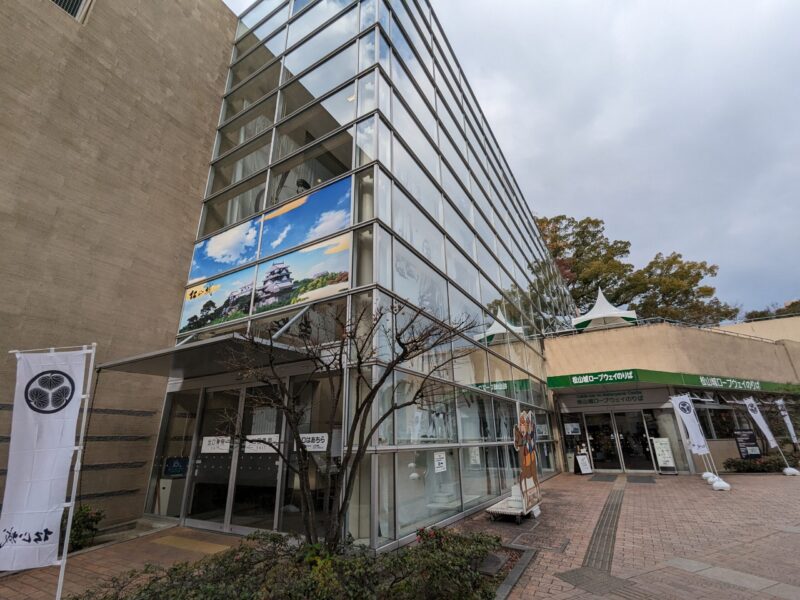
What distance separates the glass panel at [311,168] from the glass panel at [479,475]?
7.40m

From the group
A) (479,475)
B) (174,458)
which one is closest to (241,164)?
(174,458)

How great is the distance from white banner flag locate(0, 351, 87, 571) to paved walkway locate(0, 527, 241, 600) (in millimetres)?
1119

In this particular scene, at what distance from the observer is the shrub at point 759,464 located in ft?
48.2

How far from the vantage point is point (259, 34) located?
14109mm

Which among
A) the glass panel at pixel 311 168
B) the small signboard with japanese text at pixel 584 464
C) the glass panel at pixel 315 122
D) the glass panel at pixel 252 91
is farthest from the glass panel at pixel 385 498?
the small signboard with japanese text at pixel 584 464

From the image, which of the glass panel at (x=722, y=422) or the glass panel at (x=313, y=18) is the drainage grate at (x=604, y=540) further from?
the glass panel at (x=313, y=18)

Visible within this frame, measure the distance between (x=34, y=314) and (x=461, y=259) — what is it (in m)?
10.3

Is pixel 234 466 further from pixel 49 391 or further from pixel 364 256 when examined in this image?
pixel 364 256

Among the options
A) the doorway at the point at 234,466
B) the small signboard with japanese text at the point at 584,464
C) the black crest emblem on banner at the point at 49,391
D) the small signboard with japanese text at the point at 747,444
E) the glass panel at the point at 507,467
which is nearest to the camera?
the black crest emblem on banner at the point at 49,391

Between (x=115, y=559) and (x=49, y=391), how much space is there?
11.6 feet

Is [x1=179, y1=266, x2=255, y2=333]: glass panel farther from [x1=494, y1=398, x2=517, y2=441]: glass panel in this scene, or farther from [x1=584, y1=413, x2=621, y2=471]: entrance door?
[x1=584, y1=413, x2=621, y2=471]: entrance door

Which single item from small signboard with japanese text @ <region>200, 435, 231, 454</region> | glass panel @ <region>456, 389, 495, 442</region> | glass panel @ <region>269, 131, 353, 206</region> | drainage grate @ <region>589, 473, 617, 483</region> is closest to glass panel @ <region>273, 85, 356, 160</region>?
glass panel @ <region>269, 131, 353, 206</region>

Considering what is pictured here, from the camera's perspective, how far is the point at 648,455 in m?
16.4

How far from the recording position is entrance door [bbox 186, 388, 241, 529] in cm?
846
